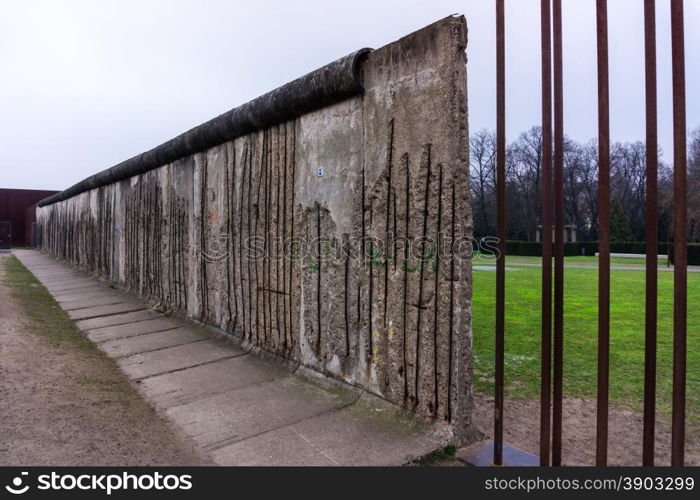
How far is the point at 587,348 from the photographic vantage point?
4965 millimetres

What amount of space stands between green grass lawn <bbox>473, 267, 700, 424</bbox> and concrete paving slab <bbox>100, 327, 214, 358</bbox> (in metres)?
2.82

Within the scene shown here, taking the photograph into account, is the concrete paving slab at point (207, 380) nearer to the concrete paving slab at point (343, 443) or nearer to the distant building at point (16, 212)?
the concrete paving slab at point (343, 443)

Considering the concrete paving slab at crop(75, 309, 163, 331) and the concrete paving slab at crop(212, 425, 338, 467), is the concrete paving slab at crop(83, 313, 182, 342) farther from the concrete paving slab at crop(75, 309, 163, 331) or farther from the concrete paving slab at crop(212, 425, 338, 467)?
the concrete paving slab at crop(212, 425, 338, 467)

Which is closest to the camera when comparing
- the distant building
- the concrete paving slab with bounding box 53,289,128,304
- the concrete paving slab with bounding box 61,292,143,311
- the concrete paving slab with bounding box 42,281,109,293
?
the concrete paving slab with bounding box 61,292,143,311

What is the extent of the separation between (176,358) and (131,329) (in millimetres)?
1498

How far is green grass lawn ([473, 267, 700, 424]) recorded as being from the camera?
364cm

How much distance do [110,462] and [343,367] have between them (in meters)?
1.50

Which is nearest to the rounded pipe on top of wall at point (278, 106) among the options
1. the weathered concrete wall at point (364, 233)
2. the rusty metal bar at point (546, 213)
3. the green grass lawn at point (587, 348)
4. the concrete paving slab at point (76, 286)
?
the weathered concrete wall at point (364, 233)

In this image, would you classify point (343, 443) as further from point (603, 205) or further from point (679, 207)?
point (679, 207)

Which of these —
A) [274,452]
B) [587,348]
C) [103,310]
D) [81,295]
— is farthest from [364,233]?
[81,295]

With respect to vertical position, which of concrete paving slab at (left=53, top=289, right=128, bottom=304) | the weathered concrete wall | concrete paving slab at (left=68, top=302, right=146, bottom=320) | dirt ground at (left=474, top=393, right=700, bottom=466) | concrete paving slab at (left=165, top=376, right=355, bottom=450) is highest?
the weathered concrete wall

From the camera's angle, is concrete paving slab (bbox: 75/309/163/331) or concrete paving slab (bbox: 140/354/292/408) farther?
concrete paving slab (bbox: 75/309/163/331)

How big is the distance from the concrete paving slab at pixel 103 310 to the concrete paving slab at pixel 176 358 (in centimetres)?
233

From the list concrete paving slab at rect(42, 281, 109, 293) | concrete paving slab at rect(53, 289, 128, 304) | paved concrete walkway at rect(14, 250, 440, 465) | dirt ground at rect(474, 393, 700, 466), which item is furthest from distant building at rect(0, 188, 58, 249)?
dirt ground at rect(474, 393, 700, 466)
